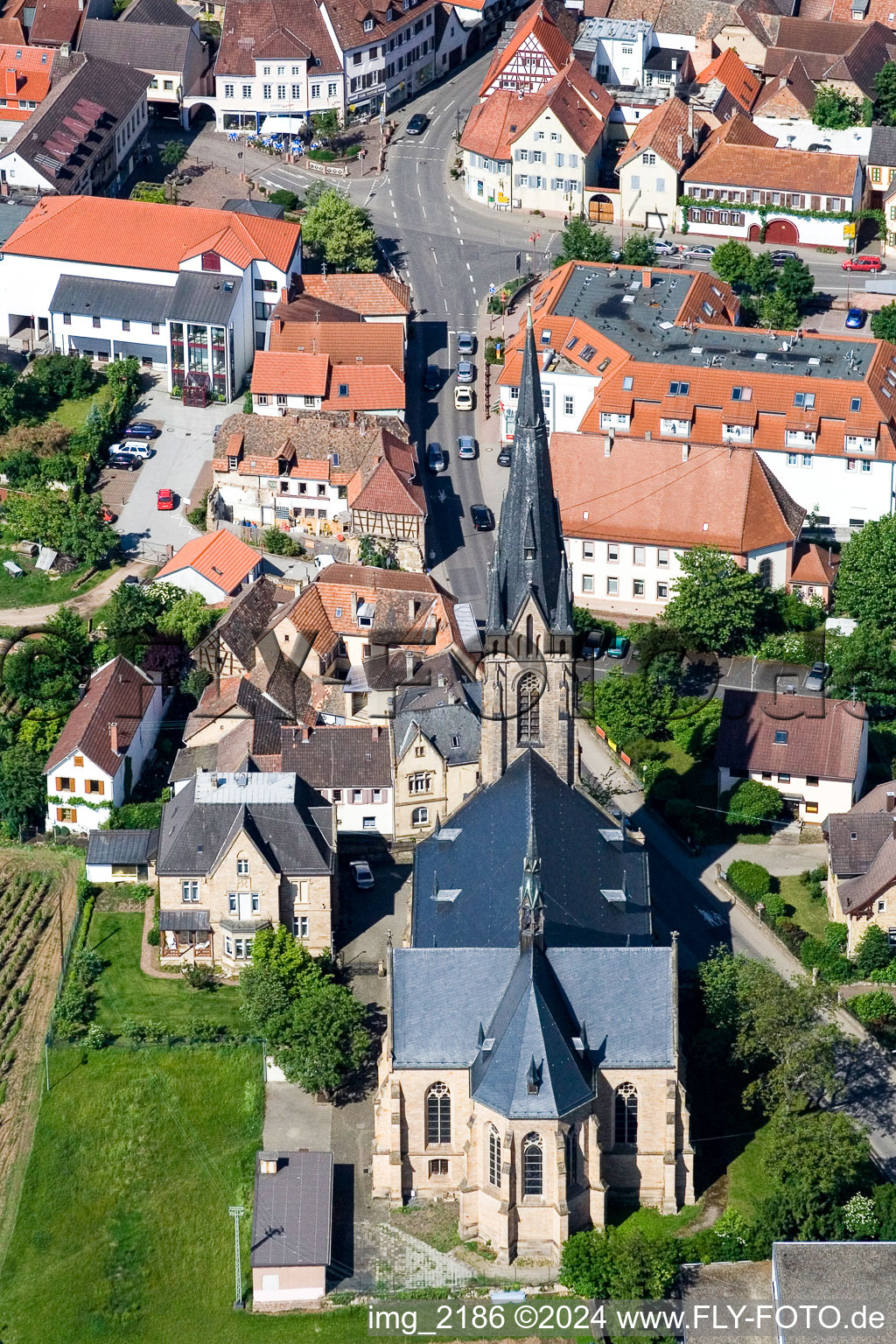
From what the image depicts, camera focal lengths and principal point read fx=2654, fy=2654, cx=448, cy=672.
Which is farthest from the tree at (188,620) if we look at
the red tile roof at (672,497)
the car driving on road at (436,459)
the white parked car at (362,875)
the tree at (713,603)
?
the tree at (713,603)

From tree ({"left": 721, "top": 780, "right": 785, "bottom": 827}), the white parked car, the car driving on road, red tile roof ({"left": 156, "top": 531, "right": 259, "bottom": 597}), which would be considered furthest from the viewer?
Answer: the car driving on road

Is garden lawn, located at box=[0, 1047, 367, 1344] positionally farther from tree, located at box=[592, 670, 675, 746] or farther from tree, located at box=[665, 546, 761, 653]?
tree, located at box=[665, 546, 761, 653]

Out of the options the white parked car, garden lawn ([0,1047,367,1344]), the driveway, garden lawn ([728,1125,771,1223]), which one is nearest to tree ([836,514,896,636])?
the white parked car

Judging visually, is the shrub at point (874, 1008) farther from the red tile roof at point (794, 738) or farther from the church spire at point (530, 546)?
the church spire at point (530, 546)

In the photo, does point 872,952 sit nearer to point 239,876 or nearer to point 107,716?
point 239,876

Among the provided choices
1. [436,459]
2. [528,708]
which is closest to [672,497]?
[436,459]

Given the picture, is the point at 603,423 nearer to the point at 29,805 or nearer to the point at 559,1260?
the point at 29,805

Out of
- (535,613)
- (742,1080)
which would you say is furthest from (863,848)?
(535,613)
